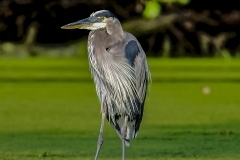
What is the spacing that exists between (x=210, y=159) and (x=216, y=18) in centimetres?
1493

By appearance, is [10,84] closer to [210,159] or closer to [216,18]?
[210,159]

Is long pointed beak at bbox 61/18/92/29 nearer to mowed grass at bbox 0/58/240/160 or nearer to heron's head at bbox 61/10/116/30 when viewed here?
heron's head at bbox 61/10/116/30

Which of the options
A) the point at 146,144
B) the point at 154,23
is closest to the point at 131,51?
the point at 146,144

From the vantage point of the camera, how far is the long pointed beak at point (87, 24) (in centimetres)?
610

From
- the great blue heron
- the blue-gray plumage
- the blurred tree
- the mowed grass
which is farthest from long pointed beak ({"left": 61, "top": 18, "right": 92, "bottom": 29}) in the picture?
the blurred tree

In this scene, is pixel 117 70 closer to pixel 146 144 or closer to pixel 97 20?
pixel 97 20

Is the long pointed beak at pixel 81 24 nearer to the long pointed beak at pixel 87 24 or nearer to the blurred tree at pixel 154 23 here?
the long pointed beak at pixel 87 24

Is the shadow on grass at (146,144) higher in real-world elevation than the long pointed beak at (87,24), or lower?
lower

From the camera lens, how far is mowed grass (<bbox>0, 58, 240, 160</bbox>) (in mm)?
7035

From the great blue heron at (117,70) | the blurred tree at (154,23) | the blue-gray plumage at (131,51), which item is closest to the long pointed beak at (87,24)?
the great blue heron at (117,70)

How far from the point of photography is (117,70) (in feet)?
20.1

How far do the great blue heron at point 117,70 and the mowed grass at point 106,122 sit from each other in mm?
486

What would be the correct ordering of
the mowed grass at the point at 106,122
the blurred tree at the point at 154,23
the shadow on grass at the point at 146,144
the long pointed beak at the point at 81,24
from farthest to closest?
the blurred tree at the point at 154,23 → the mowed grass at the point at 106,122 → the shadow on grass at the point at 146,144 → the long pointed beak at the point at 81,24

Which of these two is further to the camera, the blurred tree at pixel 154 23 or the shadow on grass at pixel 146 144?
the blurred tree at pixel 154 23
